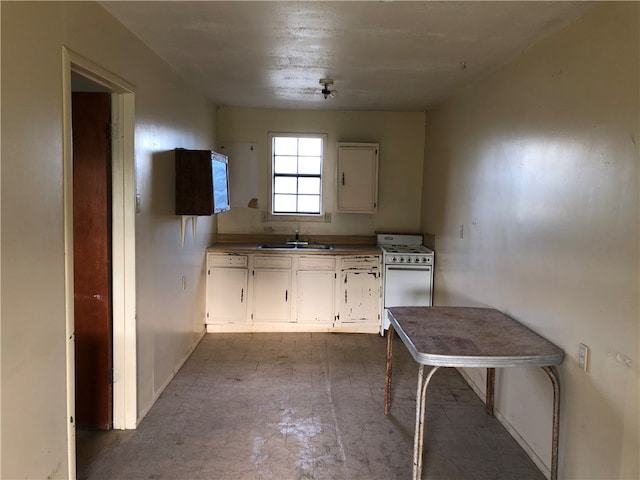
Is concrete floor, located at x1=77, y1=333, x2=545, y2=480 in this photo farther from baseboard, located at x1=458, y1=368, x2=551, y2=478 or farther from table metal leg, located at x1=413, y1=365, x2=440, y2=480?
table metal leg, located at x1=413, y1=365, x2=440, y2=480

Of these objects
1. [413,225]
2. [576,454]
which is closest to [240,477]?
[576,454]

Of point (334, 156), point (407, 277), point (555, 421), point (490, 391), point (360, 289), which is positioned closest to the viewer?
point (555, 421)

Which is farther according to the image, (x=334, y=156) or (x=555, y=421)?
(x=334, y=156)

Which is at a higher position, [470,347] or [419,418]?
[470,347]

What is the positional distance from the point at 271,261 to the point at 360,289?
40.1 inches

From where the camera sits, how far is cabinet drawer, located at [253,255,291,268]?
15.9 feet

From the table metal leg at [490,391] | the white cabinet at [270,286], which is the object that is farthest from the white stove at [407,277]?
the table metal leg at [490,391]

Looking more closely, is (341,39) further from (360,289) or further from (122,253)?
(360,289)

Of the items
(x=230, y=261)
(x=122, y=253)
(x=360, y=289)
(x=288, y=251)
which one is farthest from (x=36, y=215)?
(x=360, y=289)

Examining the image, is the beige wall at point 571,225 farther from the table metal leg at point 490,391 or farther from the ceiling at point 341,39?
the ceiling at point 341,39

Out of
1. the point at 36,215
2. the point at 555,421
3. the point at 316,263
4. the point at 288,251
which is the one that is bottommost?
the point at 555,421

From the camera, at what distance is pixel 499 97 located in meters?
3.22

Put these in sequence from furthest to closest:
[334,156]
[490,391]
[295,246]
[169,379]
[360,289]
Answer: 1. [334,156]
2. [295,246]
3. [360,289]
4. [169,379]
5. [490,391]

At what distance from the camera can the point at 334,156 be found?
545 cm
